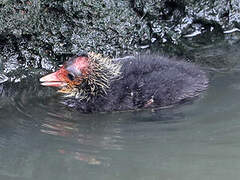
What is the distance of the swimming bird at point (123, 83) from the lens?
→ 517 cm

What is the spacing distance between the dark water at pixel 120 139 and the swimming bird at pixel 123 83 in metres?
0.12

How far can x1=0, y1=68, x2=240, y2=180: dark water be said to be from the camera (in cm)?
407

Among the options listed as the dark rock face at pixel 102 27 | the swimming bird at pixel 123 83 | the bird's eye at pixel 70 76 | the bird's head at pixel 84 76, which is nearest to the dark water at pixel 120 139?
the swimming bird at pixel 123 83

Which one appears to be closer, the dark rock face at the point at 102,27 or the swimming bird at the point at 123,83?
the swimming bird at the point at 123,83

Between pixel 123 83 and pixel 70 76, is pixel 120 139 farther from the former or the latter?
pixel 70 76

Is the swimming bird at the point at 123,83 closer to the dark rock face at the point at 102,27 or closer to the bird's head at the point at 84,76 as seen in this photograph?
the bird's head at the point at 84,76

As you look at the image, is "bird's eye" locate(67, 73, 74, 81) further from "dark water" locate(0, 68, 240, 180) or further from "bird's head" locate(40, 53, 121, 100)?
"dark water" locate(0, 68, 240, 180)

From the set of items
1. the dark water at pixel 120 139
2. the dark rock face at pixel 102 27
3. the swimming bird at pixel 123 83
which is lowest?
the dark water at pixel 120 139

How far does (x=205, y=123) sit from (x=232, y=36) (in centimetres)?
205

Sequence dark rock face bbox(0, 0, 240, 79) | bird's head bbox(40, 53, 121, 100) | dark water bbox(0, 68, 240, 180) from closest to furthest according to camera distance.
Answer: dark water bbox(0, 68, 240, 180) → bird's head bbox(40, 53, 121, 100) → dark rock face bbox(0, 0, 240, 79)

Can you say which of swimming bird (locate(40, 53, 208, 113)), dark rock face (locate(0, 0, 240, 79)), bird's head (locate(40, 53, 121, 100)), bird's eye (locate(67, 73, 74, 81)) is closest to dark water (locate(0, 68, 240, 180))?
swimming bird (locate(40, 53, 208, 113))

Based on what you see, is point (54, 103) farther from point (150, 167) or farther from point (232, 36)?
point (232, 36)

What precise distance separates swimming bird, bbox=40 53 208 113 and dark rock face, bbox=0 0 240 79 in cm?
91

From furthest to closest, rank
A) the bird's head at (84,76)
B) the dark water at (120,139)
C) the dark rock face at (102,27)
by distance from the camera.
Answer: the dark rock face at (102,27) → the bird's head at (84,76) → the dark water at (120,139)
